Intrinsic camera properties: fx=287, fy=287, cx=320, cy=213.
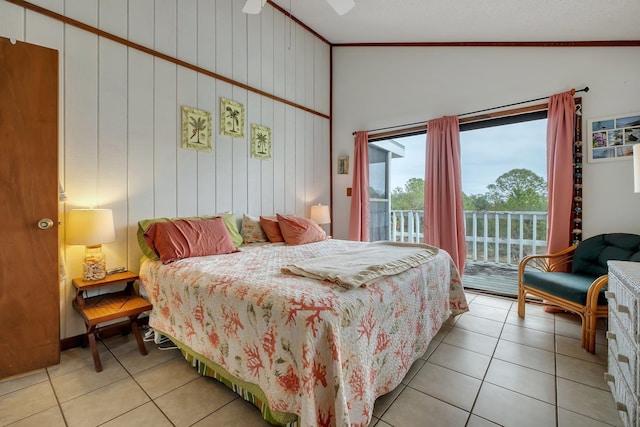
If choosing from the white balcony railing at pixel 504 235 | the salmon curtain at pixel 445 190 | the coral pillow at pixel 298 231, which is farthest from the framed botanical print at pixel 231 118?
the white balcony railing at pixel 504 235

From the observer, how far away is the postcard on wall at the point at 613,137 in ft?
8.50

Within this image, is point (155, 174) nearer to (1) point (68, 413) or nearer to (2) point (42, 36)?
(2) point (42, 36)

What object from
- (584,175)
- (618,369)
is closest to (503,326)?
(618,369)

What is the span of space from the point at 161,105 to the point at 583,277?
4098mm

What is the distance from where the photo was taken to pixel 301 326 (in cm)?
116

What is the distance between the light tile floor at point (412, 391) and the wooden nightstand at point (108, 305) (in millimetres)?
177

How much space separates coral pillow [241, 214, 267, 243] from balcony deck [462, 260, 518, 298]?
2.61 meters

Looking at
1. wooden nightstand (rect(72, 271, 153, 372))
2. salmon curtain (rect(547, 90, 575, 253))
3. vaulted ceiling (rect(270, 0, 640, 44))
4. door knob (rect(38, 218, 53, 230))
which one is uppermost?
vaulted ceiling (rect(270, 0, 640, 44))

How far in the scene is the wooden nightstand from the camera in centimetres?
191

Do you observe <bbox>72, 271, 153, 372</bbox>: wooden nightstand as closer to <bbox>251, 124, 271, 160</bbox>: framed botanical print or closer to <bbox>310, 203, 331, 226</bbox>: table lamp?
<bbox>251, 124, 271, 160</bbox>: framed botanical print

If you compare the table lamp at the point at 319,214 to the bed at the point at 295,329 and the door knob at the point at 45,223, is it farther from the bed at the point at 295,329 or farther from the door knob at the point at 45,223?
the door knob at the point at 45,223

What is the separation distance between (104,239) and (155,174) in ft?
2.62

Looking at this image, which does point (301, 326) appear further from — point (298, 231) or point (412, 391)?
point (298, 231)

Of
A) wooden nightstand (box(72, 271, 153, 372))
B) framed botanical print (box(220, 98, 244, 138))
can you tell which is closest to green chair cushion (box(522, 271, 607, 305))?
wooden nightstand (box(72, 271, 153, 372))
